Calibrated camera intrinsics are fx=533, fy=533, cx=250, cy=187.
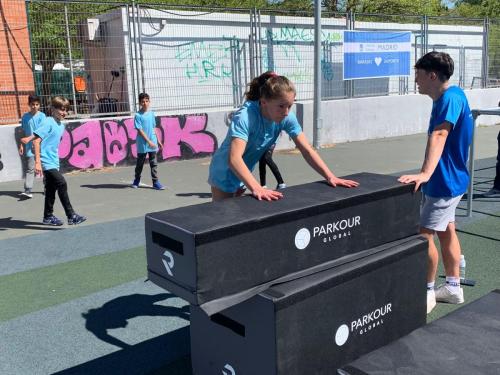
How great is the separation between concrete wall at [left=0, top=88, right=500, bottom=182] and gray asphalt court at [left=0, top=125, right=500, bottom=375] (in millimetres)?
916

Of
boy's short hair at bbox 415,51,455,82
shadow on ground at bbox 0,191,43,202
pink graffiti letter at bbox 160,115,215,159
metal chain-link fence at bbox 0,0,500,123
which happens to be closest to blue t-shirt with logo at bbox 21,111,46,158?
shadow on ground at bbox 0,191,43,202

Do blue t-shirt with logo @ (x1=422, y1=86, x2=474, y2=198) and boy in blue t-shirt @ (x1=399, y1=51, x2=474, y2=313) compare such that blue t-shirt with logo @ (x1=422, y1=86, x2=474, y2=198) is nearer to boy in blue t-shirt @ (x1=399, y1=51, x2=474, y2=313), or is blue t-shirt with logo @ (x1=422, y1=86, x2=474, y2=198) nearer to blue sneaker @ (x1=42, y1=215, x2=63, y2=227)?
boy in blue t-shirt @ (x1=399, y1=51, x2=474, y2=313)

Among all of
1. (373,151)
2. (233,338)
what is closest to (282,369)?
(233,338)

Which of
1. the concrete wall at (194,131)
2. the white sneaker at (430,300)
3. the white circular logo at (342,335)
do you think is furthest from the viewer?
the concrete wall at (194,131)

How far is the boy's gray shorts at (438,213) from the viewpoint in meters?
3.85

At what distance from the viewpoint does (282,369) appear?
8.14ft

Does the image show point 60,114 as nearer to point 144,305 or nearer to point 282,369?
point 144,305

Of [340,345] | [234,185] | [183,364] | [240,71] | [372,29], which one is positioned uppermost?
[372,29]

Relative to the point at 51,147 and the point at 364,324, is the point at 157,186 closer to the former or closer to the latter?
the point at 51,147

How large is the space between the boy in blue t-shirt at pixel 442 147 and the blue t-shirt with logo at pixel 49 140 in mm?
4554

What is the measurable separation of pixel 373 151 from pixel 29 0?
8308mm

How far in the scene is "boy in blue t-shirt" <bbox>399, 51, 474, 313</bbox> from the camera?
3.65 meters

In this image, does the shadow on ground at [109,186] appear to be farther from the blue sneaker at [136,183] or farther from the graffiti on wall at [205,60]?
the graffiti on wall at [205,60]

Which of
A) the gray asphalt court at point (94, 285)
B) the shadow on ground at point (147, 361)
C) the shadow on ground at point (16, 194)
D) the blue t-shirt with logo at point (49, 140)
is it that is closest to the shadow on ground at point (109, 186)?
the gray asphalt court at point (94, 285)
